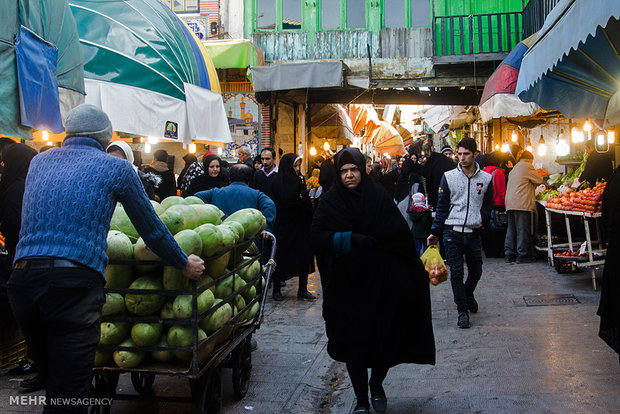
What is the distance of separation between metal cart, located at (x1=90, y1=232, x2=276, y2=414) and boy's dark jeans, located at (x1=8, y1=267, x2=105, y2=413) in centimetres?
63

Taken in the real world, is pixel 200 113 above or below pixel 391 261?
above

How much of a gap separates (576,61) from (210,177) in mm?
4909

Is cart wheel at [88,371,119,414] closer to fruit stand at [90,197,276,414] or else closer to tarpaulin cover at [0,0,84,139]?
fruit stand at [90,197,276,414]

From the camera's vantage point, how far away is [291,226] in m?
8.11

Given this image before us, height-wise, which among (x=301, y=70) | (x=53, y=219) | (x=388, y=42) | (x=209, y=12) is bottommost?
(x=53, y=219)

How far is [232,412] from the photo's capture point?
4.24m

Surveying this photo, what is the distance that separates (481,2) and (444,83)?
7.80 feet

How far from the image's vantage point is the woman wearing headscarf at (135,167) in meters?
5.81

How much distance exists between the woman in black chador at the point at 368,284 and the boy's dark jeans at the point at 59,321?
5.77 feet

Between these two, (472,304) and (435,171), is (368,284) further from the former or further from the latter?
(435,171)

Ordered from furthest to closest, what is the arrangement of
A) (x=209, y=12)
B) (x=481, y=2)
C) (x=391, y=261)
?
(x=209, y=12)
(x=481, y=2)
(x=391, y=261)

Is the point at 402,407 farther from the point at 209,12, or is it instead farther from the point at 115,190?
the point at 209,12

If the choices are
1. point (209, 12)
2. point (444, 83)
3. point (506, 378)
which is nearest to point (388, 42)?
point (444, 83)

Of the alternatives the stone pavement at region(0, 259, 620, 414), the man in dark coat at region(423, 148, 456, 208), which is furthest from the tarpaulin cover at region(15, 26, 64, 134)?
the man in dark coat at region(423, 148, 456, 208)
